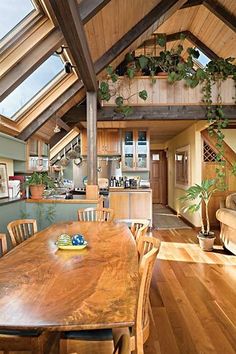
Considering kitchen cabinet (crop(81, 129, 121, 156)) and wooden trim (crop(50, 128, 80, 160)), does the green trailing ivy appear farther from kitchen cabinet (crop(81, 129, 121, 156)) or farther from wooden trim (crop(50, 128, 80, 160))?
wooden trim (crop(50, 128, 80, 160))

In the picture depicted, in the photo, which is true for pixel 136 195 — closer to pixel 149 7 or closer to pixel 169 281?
→ pixel 169 281

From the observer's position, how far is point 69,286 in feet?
5.15

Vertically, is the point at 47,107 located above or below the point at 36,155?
above

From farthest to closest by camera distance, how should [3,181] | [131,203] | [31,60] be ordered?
[131,203] < [3,181] < [31,60]

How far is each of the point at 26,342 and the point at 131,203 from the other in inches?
220

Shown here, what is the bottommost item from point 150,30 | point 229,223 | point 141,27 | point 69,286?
point 229,223

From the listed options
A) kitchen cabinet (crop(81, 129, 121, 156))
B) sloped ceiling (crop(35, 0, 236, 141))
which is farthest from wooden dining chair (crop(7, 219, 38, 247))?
kitchen cabinet (crop(81, 129, 121, 156))

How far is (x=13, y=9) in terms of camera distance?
9.12 feet

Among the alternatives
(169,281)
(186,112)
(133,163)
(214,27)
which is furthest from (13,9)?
(133,163)

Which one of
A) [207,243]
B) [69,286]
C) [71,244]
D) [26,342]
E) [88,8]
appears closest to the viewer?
[26,342]

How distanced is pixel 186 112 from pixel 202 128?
1.13 meters

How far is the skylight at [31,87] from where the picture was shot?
13.3ft

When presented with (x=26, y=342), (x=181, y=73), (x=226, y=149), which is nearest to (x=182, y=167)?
(x=226, y=149)

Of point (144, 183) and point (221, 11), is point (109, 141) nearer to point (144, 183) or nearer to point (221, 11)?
point (144, 183)
